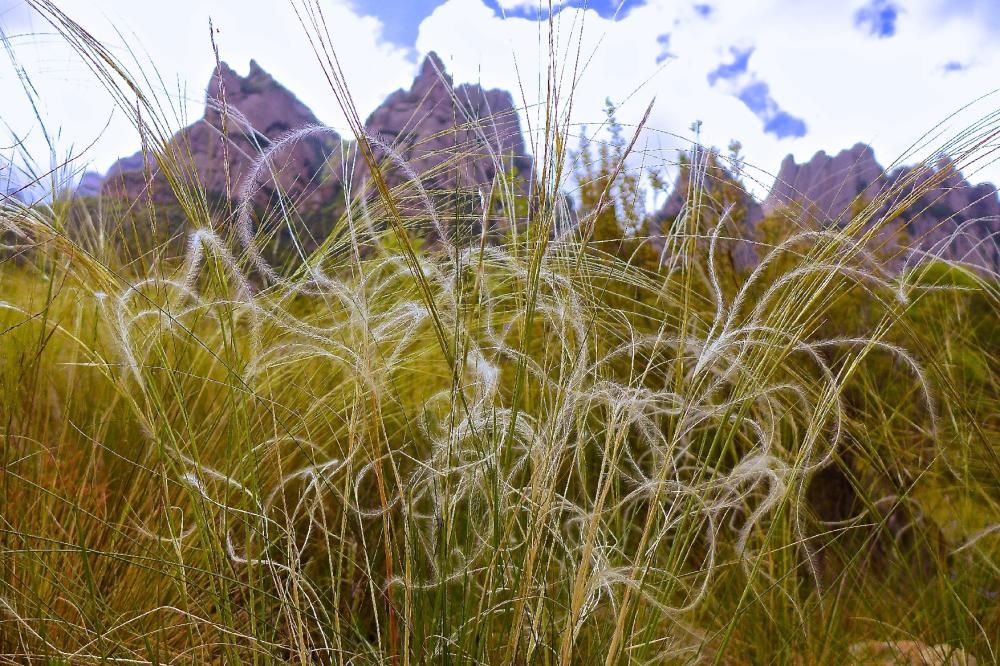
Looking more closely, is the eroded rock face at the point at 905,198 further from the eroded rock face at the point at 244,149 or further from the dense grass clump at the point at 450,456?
the eroded rock face at the point at 244,149

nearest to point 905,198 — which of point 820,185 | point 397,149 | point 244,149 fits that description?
point 397,149

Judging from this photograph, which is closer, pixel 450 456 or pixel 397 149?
pixel 450 456

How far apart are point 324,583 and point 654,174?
1.32 m

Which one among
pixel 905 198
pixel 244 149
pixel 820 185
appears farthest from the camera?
pixel 820 185

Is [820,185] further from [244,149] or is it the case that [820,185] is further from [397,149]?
[397,149]

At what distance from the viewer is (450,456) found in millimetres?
929

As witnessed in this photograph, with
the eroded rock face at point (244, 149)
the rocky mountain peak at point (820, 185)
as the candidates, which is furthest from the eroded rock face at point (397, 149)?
the rocky mountain peak at point (820, 185)

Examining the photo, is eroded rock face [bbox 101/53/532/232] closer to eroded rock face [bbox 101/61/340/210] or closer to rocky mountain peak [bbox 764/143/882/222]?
eroded rock face [bbox 101/61/340/210]

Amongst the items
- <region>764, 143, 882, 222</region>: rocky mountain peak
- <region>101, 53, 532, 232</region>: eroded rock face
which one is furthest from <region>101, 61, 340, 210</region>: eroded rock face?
<region>764, 143, 882, 222</region>: rocky mountain peak

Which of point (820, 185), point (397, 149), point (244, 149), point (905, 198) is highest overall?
point (244, 149)

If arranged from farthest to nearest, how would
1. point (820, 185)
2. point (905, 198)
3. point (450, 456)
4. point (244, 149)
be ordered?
point (820, 185) < point (244, 149) < point (905, 198) < point (450, 456)

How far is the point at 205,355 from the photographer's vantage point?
6.15 ft

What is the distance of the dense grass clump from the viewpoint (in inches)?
38.9

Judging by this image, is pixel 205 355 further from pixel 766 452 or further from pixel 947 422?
pixel 947 422
